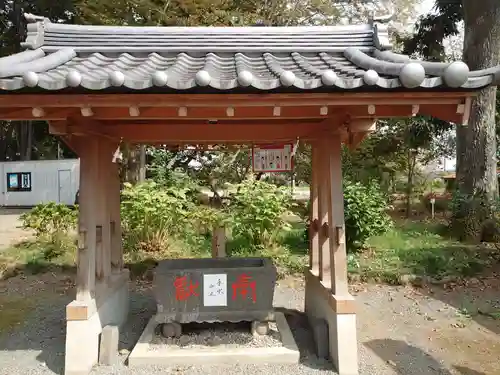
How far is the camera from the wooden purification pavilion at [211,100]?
282cm

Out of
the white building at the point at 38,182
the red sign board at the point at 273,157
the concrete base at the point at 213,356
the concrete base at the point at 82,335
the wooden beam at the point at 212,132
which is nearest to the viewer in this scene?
the concrete base at the point at 82,335

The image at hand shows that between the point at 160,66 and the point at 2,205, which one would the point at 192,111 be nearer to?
the point at 160,66

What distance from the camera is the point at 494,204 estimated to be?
352 inches

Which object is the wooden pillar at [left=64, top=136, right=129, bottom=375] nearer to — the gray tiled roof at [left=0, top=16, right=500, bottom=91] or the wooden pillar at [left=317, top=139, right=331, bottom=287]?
the gray tiled roof at [left=0, top=16, right=500, bottom=91]

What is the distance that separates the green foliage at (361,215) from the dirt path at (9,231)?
7388 millimetres

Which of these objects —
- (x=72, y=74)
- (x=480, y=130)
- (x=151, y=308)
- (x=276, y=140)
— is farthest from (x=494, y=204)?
(x=72, y=74)

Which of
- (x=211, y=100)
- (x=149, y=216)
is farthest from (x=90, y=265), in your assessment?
(x=149, y=216)

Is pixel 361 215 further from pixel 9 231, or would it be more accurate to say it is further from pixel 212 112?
pixel 9 231

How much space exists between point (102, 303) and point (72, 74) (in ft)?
8.49

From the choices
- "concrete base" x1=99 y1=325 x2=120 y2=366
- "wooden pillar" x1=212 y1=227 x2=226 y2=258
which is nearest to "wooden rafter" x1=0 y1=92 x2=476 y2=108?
"concrete base" x1=99 y1=325 x2=120 y2=366

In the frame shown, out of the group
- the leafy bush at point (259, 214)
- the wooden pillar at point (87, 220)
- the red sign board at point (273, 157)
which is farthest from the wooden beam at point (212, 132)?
the leafy bush at point (259, 214)

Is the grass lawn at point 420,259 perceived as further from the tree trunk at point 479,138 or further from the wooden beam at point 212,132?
the wooden beam at point 212,132

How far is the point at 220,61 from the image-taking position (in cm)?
389

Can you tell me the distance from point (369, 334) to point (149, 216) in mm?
4796
